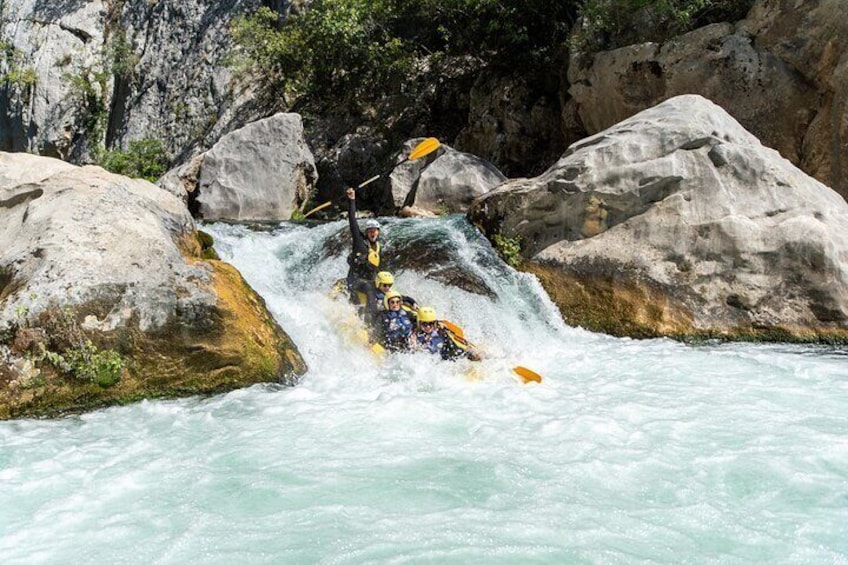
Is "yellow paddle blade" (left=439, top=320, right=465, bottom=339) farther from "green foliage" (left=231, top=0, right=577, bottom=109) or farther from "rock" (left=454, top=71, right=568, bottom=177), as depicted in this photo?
"green foliage" (left=231, top=0, right=577, bottom=109)

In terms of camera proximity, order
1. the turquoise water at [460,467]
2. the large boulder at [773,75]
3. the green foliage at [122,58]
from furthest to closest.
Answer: the green foliage at [122,58] < the large boulder at [773,75] < the turquoise water at [460,467]

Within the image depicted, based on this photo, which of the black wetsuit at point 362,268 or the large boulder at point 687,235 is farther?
the black wetsuit at point 362,268

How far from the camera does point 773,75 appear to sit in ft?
32.5

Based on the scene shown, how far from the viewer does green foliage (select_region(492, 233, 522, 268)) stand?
825 cm

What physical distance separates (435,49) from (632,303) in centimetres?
1186

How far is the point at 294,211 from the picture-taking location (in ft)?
44.3

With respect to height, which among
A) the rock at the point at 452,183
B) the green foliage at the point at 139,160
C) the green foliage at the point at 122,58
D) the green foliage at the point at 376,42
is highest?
the green foliage at the point at 122,58

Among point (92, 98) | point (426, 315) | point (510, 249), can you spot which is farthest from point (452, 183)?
point (92, 98)

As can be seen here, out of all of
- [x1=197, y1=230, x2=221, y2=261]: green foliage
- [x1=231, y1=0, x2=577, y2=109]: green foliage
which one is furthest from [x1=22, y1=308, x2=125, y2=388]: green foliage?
[x1=231, y1=0, x2=577, y2=109]: green foliage

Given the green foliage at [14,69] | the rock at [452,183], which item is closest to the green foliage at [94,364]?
the rock at [452,183]

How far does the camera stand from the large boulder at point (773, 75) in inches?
362

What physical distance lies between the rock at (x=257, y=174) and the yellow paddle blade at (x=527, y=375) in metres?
8.44

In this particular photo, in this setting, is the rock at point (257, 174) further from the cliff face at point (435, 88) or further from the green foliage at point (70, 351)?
the green foliage at point (70, 351)

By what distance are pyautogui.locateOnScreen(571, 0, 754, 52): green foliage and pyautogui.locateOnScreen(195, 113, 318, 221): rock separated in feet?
18.9
